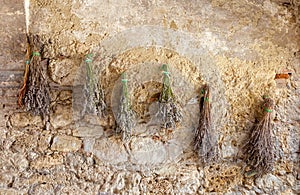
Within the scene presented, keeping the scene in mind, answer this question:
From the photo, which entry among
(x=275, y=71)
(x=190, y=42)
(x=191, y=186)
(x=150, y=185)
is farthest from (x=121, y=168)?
(x=275, y=71)

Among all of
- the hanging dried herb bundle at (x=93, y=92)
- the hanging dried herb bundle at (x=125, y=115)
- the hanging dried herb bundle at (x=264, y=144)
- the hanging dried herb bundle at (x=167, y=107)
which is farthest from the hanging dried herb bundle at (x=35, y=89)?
the hanging dried herb bundle at (x=264, y=144)

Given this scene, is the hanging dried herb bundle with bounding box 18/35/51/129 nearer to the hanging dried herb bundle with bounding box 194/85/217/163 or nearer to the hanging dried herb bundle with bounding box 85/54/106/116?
the hanging dried herb bundle with bounding box 85/54/106/116

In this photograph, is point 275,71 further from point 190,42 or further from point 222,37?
point 190,42

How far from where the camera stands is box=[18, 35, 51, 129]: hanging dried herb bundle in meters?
1.96

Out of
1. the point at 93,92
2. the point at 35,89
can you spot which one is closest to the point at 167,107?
the point at 93,92

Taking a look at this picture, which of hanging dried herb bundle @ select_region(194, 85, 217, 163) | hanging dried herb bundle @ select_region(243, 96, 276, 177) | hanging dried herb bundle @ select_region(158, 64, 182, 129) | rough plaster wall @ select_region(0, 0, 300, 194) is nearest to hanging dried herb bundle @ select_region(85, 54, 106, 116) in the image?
rough plaster wall @ select_region(0, 0, 300, 194)

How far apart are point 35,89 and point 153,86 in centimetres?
79

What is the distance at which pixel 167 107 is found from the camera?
203 cm

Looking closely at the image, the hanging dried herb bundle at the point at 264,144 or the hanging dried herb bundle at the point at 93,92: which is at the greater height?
the hanging dried herb bundle at the point at 93,92

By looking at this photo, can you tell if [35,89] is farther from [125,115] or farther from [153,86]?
[153,86]

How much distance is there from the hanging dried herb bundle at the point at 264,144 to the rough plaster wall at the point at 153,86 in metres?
0.09

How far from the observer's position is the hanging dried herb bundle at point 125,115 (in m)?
2.03

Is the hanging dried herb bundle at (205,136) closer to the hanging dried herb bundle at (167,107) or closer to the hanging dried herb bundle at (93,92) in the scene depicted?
the hanging dried herb bundle at (167,107)

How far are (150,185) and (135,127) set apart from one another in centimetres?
43
